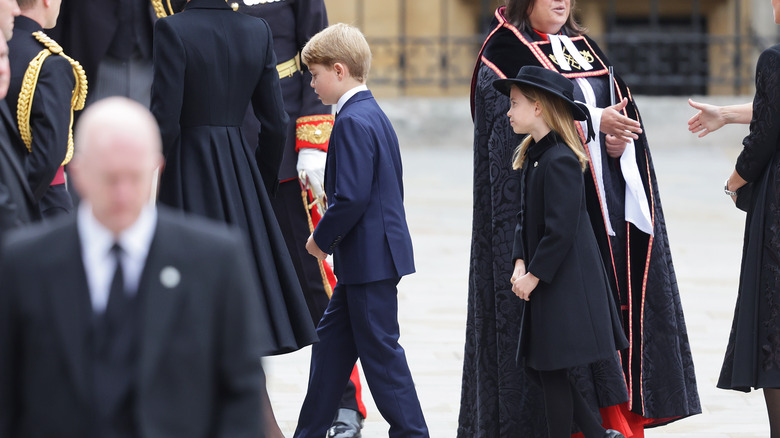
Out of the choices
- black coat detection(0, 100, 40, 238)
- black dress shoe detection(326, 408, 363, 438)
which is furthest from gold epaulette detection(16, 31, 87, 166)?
black dress shoe detection(326, 408, 363, 438)

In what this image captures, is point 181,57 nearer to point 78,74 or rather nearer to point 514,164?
point 78,74

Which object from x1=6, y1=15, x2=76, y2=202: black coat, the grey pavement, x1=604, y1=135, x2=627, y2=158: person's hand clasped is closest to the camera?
x1=6, y1=15, x2=76, y2=202: black coat

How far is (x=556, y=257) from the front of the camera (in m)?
3.98

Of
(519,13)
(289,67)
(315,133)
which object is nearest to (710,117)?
(519,13)

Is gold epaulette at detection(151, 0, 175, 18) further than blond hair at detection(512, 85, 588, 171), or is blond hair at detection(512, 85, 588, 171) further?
gold epaulette at detection(151, 0, 175, 18)

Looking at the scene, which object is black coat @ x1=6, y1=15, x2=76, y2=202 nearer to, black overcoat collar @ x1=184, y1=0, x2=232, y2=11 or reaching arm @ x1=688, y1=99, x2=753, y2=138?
black overcoat collar @ x1=184, y1=0, x2=232, y2=11

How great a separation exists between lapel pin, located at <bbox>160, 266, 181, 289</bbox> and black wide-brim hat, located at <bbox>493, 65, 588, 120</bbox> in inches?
80.3

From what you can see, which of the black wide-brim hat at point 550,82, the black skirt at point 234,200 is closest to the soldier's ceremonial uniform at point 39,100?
the black skirt at point 234,200

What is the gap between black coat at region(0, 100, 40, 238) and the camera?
309cm

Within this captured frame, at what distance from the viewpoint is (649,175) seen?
462 centimetres

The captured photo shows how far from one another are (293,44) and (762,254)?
1962 mm

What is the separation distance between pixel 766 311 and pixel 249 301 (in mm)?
2547

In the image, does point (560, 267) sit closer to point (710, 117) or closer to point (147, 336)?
point (710, 117)

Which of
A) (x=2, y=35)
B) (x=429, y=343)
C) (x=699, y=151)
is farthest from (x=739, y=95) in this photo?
(x=2, y=35)
